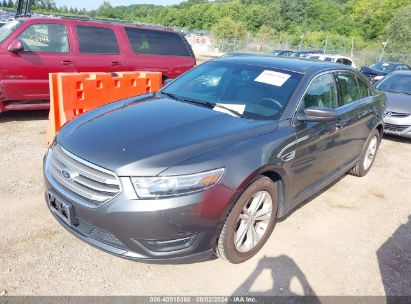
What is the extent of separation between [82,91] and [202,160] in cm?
371

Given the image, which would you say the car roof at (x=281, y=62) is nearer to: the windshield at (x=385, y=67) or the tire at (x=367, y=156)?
the tire at (x=367, y=156)

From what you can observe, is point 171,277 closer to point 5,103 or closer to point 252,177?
point 252,177

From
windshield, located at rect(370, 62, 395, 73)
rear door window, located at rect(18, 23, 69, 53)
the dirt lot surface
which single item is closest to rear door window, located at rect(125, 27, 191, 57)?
rear door window, located at rect(18, 23, 69, 53)

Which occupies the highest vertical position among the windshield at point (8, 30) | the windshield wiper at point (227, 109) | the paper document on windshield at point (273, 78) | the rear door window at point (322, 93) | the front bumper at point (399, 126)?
the windshield at point (8, 30)

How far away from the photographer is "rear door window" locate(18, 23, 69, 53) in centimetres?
630

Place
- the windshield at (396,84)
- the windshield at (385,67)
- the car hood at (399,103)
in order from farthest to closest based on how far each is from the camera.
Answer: the windshield at (385,67)
the windshield at (396,84)
the car hood at (399,103)

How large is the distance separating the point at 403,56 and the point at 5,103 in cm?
2912

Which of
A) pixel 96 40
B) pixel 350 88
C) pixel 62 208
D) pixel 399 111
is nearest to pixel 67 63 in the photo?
pixel 96 40

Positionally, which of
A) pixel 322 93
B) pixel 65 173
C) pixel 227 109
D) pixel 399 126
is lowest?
pixel 399 126

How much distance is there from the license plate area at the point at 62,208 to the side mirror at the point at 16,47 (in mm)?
4218

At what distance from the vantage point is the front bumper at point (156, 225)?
240 centimetres

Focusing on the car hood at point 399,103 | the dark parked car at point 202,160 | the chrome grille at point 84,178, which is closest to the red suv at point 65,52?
the dark parked car at point 202,160

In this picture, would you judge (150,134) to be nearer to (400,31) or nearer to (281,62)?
(281,62)

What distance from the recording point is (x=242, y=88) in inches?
143
